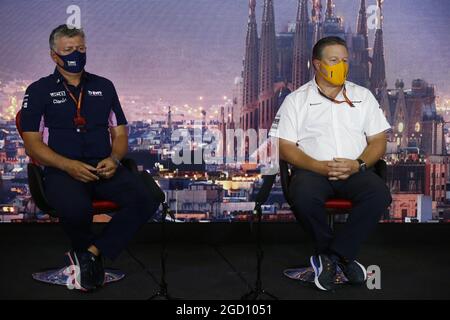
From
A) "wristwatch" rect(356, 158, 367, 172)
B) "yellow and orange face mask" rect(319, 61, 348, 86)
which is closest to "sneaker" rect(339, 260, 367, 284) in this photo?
"wristwatch" rect(356, 158, 367, 172)

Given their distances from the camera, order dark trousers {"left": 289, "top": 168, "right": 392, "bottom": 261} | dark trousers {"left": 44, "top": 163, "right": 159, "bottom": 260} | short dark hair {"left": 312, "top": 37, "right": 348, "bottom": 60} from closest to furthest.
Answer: dark trousers {"left": 44, "top": 163, "right": 159, "bottom": 260} → dark trousers {"left": 289, "top": 168, "right": 392, "bottom": 261} → short dark hair {"left": 312, "top": 37, "right": 348, "bottom": 60}

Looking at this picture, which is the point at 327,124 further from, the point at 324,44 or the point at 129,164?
the point at 129,164

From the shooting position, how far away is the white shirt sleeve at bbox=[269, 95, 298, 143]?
3619 millimetres

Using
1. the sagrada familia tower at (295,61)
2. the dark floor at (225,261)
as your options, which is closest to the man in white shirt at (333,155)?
the dark floor at (225,261)

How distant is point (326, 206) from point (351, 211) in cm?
15

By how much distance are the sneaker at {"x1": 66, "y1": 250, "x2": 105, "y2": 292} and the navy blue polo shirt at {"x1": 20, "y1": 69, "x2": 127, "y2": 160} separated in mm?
589

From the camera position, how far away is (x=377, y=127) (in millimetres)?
3650

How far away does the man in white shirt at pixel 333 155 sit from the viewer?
10.9 ft

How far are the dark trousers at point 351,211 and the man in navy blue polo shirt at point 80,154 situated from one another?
2.73 feet

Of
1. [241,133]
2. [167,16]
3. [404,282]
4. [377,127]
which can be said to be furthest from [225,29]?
[404,282]

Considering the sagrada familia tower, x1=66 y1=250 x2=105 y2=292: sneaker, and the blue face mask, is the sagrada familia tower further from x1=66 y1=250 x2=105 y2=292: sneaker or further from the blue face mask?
x1=66 y1=250 x2=105 y2=292: sneaker

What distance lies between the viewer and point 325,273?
3.30 m
